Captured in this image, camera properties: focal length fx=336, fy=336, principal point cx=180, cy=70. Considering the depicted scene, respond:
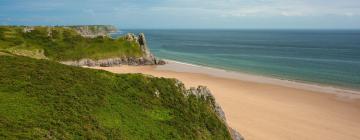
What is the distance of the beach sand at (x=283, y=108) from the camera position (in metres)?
34.8

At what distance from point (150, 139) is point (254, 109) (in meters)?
24.9

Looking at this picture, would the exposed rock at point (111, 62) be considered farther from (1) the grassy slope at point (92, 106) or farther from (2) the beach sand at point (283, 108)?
(1) the grassy slope at point (92, 106)

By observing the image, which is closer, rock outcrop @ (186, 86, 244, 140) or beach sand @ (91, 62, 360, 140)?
rock outcrop @ (186, 86, 244, 140)

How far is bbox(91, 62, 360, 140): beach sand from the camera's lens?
3475cm

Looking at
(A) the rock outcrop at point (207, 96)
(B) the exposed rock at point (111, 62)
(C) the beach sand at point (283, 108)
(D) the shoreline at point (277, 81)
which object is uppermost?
(A) the rock outcrop at point (207, 96)

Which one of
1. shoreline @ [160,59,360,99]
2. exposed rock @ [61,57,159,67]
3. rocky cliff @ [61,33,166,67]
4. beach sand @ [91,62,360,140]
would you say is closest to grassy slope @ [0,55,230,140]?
beach sand @ [91,62,360,140]

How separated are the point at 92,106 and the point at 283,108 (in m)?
30.1

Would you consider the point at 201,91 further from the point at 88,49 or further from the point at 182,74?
the point at 88,49

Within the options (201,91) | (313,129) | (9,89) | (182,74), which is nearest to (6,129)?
(9,89)

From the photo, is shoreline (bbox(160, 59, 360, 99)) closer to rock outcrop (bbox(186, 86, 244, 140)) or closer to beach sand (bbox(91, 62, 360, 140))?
beach sand (bbox(91, 62, 360, 140))

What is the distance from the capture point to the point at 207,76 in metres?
71.4

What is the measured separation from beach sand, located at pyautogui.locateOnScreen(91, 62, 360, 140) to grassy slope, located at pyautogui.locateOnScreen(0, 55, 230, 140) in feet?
34.3

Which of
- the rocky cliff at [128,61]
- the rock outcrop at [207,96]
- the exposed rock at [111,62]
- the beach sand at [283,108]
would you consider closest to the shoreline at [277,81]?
the beach sand at [283,108]

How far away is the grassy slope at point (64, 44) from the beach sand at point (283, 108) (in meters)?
22.6
